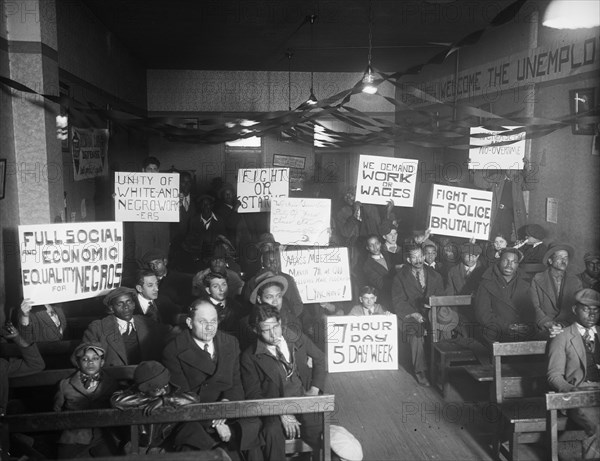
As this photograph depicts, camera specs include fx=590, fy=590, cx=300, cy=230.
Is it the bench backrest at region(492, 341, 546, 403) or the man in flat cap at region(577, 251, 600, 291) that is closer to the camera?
the bench backrest at region(492, 341, 546, 403)

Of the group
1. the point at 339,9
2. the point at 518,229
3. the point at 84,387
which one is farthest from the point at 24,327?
the point at 518,229

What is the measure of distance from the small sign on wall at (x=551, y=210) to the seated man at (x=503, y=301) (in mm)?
2089

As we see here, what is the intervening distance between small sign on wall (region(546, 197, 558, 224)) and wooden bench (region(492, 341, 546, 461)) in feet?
11.7

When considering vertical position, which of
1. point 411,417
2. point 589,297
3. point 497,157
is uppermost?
point 497,157

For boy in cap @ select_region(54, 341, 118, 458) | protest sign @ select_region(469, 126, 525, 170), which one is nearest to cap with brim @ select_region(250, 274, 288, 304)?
boy in cap @ select_region(54, 341, 118, 458)

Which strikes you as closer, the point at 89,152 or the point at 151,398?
the point at 151,398

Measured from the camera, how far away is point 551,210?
898cm

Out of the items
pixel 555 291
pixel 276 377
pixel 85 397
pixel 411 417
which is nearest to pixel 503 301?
pixel 555 291

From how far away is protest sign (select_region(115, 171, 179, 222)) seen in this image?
7801 millimetres

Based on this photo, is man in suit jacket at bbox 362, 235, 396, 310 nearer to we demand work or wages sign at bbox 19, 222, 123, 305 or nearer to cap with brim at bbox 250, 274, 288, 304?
cap with brim at bbox 250, 274, 288, 304

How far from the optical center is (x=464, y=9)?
8.96 metres

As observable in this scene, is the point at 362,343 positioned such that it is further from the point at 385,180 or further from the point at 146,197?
the point at 146,197

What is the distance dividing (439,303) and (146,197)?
4.06m

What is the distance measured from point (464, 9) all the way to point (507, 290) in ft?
14.7
